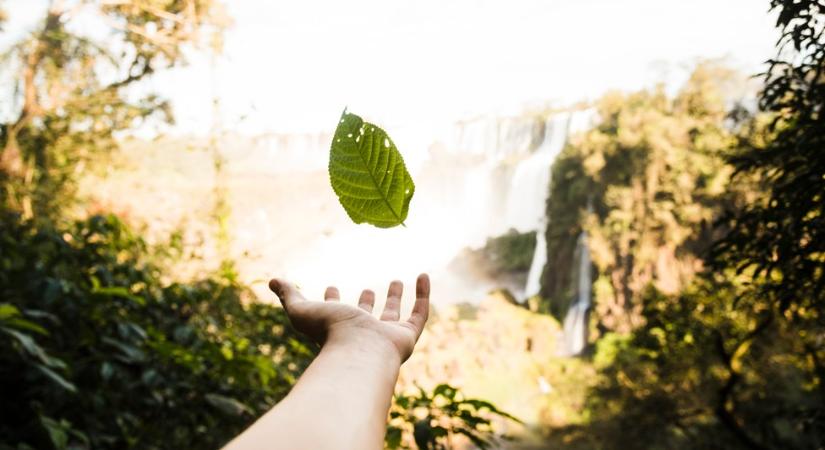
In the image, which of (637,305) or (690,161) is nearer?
(690,161)

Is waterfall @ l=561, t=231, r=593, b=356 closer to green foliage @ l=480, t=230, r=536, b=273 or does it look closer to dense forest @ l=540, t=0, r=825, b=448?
dense forest @ l=540, t=0, r=825, b=448

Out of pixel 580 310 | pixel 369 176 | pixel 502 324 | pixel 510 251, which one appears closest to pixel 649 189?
pixel 580 310

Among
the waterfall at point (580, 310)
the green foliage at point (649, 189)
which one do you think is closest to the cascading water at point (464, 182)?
the waterfall at point (580, 310)

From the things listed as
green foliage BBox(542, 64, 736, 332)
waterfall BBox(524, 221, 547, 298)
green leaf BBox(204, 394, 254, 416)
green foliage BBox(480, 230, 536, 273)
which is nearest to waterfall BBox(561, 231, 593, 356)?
green foliage BBox(542, 64, 736, 332)

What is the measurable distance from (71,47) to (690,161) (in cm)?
Answer: 1143

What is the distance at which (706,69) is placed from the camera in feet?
42.5

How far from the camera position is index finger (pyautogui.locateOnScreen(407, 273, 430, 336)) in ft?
1.98

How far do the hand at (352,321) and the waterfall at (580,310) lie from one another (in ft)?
47.6

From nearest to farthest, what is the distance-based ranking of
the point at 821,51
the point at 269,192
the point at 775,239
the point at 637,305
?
the point at 821,51, the point at 775,239, the point at 637,305, the point at 269,192

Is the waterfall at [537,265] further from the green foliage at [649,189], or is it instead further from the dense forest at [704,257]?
the green foliage at [649,189]

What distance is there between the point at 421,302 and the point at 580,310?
49.3 feet

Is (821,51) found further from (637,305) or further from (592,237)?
(592,237)

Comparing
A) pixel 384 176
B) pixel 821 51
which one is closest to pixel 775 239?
pixel 821 51

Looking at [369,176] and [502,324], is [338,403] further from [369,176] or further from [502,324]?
[502,324]
